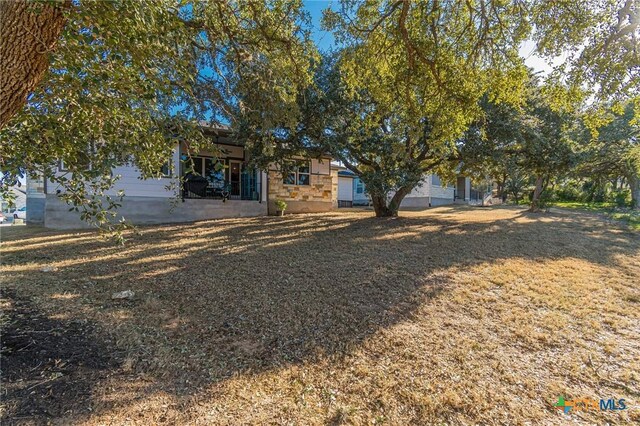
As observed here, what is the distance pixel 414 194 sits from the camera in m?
22.6

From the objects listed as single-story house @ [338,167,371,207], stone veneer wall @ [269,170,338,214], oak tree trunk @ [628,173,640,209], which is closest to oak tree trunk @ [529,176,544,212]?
oak tree trunk @ [628,173,640,209]

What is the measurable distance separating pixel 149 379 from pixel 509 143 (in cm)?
1181

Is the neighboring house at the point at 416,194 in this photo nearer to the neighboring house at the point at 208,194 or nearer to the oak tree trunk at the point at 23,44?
the neighboring house at the point at 208,194

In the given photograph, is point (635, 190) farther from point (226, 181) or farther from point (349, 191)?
point (226, 181)

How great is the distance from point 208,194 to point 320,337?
39.8 feet

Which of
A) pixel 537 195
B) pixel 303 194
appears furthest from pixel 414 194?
pixel 303 194

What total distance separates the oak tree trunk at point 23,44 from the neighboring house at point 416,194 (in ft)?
Result: 67.5

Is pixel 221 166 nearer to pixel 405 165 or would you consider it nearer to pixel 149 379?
pixel 149 379

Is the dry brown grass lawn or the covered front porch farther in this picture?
the covered front porch

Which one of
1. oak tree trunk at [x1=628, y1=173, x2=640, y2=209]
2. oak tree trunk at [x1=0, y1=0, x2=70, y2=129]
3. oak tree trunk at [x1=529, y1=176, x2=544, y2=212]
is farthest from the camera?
oak tree trunk at [x1=628, y1=173, x2=640, y2=209]

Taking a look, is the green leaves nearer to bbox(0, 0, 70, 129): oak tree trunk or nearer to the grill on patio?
bbox(0, 0, 70, 129): oak tree trunk

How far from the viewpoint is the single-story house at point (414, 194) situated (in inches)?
884

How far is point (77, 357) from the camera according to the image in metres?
2.93

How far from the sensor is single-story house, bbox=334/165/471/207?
22.5 meters
